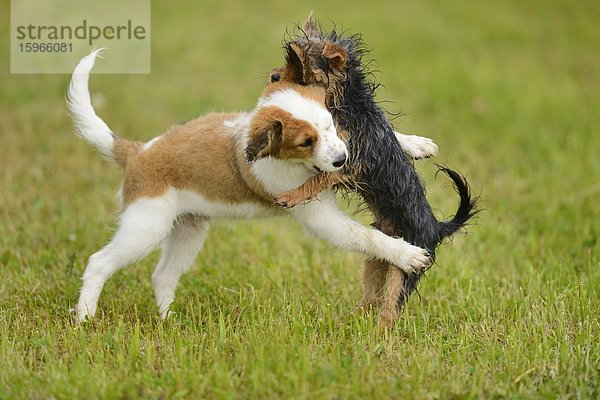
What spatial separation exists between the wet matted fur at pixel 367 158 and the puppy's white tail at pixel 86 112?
1418 millimetres

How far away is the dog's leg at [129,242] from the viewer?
522 cm

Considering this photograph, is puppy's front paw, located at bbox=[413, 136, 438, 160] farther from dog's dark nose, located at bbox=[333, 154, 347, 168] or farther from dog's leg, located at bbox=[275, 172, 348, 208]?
dog's dark nose, located at bbox=[333, 154, 347, 168]

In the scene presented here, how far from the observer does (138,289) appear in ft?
19.7

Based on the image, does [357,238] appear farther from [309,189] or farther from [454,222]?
A: [454,222]

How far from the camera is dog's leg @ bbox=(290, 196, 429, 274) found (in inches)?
191

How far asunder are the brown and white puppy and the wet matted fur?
0.42 ft

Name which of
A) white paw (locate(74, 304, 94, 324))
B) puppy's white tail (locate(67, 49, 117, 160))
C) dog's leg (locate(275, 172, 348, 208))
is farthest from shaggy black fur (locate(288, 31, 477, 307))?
white paw (locate(74, 304, 94, 324))

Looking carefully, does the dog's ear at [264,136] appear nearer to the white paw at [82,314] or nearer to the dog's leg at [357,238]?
the dog's leg at [357,238]

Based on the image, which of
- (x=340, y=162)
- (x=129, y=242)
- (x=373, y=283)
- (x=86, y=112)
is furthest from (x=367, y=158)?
(x=86, y=112)

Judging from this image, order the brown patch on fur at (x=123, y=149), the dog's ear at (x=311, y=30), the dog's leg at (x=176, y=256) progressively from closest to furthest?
the dog's ear at (x=311, y=30) < the brown patch on fur at (x=123, y=149) < the dog's leg at (x=176, y=256)

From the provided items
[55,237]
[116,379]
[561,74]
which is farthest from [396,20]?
[116,379]

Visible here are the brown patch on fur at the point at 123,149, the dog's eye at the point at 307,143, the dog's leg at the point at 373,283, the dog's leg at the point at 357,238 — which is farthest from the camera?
the brown patch on fur at the point at 123,149

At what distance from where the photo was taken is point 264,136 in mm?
4492

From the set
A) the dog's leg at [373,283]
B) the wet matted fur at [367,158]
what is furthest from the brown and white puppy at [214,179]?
the dog's leg at [373,283]
